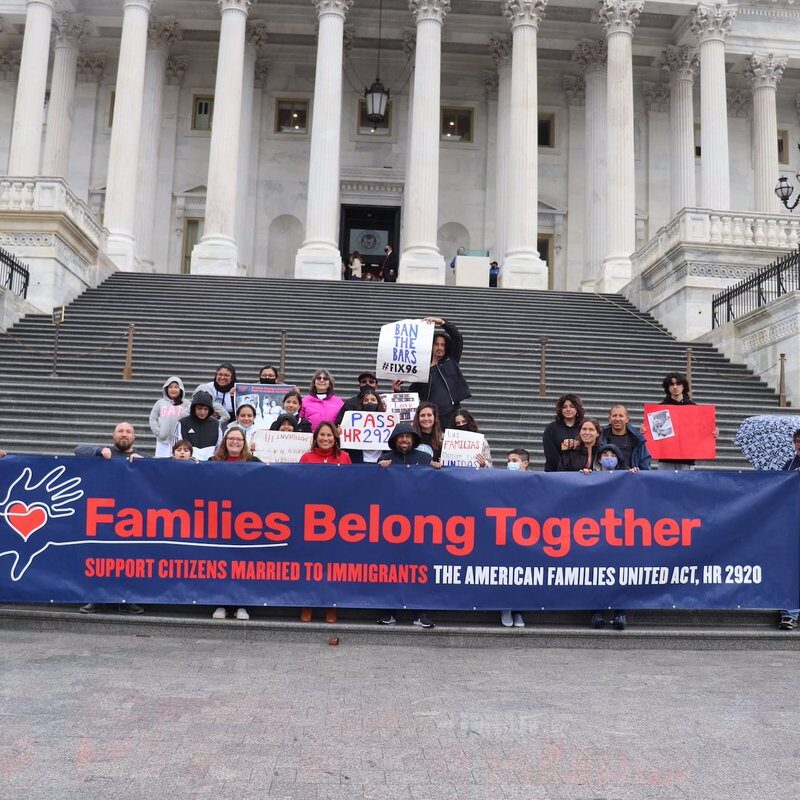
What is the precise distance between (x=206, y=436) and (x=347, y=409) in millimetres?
1436

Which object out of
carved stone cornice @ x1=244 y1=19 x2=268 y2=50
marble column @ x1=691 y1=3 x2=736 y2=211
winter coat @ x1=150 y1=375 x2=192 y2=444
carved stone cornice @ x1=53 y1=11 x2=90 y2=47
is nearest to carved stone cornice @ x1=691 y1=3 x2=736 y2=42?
marble column @ x1=691 y1=3 x2=736 y2=211

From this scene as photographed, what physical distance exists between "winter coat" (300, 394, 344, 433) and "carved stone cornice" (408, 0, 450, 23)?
21687 mm

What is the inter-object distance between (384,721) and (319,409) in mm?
4789

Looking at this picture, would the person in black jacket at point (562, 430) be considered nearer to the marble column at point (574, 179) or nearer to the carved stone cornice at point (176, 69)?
the marble column at point (574, 179)

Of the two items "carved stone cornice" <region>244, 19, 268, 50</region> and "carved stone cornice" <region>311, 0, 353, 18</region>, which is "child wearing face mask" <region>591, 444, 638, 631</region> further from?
"carved stone cornice" <region>244, 19, 268, 50</region>

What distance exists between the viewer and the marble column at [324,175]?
84.2 feet

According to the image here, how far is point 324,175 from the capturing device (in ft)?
85.8

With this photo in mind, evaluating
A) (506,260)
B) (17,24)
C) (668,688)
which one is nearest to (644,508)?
(668,688)

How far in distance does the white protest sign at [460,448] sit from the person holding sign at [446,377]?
124cm

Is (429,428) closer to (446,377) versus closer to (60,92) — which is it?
(446,377)

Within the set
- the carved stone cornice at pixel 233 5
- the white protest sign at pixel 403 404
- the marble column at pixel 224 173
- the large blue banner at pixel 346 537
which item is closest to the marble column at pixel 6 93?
the carved stone cornice at pixel 233 5

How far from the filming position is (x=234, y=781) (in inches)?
153

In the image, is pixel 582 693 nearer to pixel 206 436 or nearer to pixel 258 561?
pixel 258 561

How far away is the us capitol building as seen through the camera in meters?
25.2
